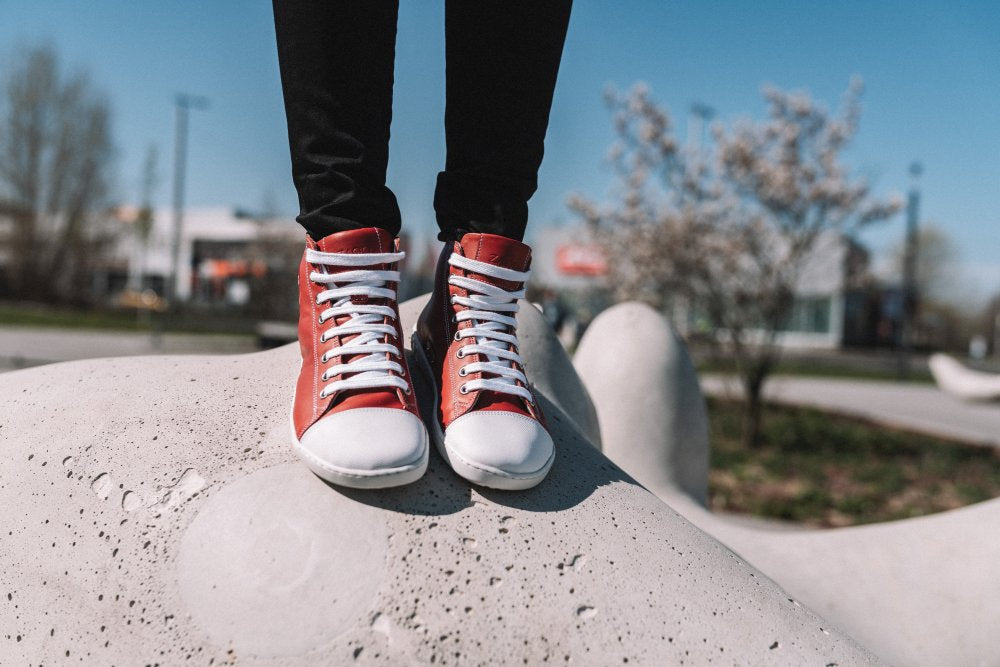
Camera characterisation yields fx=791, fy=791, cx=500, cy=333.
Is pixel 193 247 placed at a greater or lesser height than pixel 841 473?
greater

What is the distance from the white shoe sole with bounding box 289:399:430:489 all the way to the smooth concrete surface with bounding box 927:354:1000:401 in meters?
5.18

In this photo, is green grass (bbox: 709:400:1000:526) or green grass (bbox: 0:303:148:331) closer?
green grass (bbox: 709:400:1000:526)

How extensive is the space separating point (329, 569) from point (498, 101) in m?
0.86

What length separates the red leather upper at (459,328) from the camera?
139cm

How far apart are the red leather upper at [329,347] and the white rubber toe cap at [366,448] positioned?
0.12 feet

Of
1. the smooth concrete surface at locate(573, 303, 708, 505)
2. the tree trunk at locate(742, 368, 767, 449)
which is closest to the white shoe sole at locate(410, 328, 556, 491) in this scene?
the smooth concrete surface at locate(573, 303, 708, 505)

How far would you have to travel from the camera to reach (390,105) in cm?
145

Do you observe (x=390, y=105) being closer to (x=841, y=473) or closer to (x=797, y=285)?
A: (x=841, y=473)

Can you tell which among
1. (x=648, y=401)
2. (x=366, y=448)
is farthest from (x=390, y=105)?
(x=648, y=401)

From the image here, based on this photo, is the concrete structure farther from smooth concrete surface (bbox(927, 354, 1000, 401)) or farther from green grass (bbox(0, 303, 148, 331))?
smooth concrete surface (bbox(927, 354, 1000, 401))

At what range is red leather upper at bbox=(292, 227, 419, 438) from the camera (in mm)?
1334

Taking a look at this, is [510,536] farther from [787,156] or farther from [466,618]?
[787,156]

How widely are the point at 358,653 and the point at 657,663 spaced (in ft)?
1.41

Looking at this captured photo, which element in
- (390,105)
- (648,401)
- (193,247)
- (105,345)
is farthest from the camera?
(193,247)
